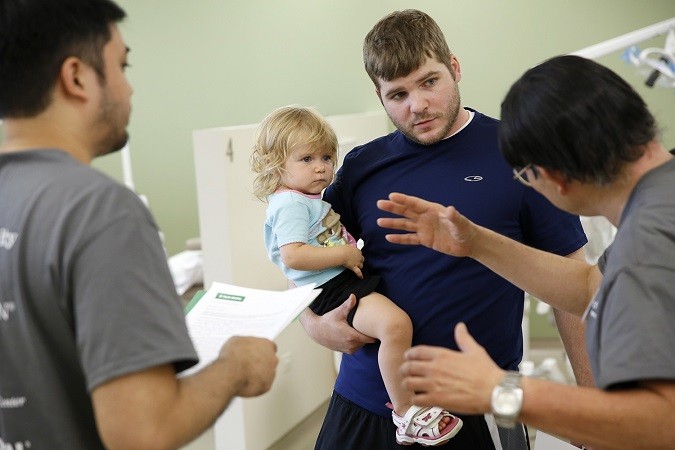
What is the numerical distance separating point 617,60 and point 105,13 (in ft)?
14.0

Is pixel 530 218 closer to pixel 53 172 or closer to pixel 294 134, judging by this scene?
pixel 294 134

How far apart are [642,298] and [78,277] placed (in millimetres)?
749

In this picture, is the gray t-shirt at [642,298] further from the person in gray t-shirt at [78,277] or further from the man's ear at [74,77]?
the man's ear at [74,77]

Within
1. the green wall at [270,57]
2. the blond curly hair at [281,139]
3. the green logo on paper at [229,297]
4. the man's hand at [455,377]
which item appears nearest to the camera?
the man's hand at [455,377]

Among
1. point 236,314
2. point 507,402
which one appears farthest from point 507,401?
point 236,314

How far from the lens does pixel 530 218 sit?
5.88ft

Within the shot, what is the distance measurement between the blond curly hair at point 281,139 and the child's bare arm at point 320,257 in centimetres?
21

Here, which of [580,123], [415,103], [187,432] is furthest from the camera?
[415,103]

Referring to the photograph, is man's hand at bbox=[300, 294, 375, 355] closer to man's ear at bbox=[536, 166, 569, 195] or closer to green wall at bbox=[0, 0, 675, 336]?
man's ear at bbox=[536, 166, 569, 195]

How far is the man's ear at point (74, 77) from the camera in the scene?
3.71 ft

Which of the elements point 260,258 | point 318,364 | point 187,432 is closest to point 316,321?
point 187,432

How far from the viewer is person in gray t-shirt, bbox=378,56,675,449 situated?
108 cm

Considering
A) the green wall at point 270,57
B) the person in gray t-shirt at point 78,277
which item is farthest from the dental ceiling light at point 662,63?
the person in gray t-shirt at point 78,277

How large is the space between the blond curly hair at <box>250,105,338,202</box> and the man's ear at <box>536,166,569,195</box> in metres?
0.91
